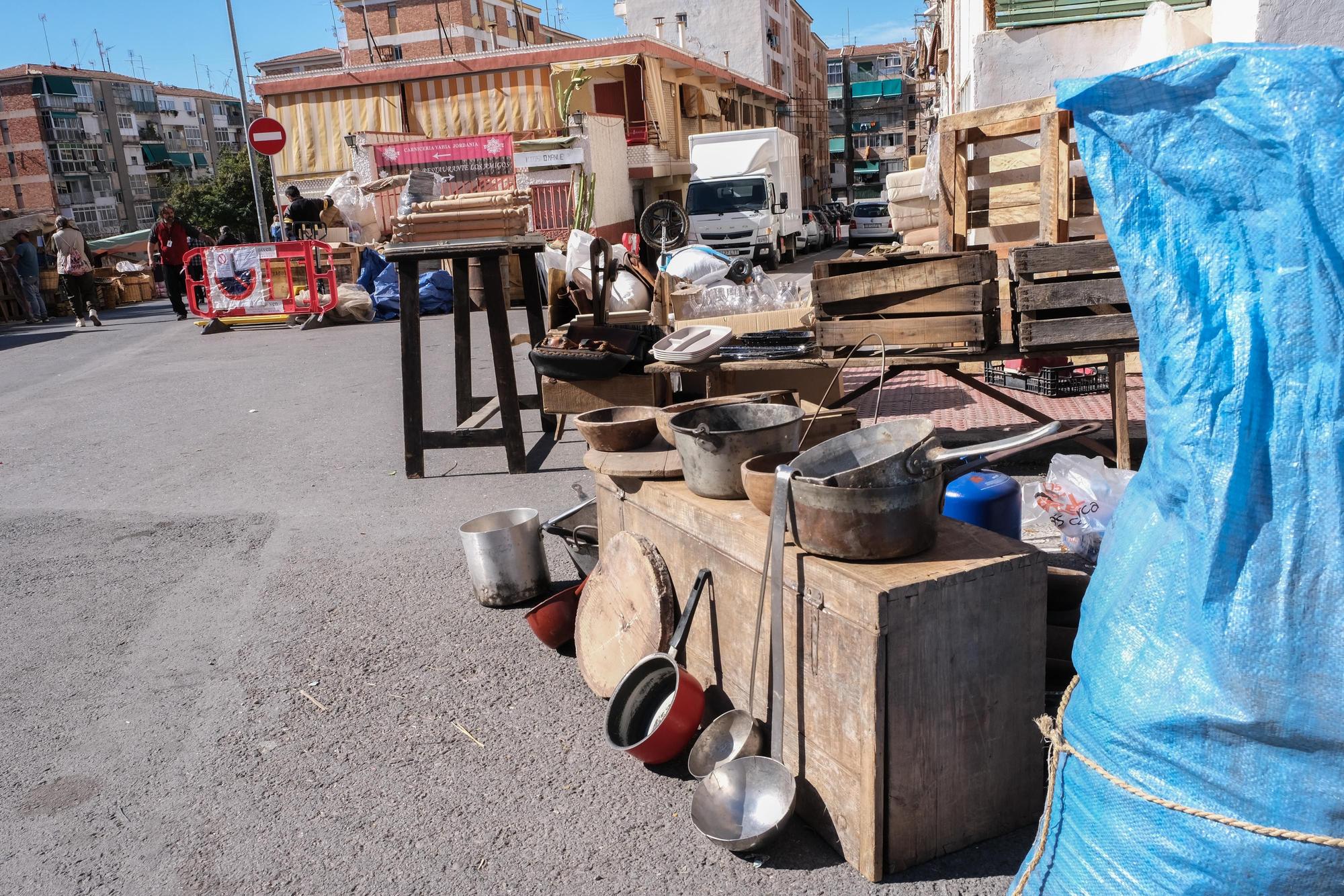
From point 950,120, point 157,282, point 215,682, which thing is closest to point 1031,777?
point 215,682

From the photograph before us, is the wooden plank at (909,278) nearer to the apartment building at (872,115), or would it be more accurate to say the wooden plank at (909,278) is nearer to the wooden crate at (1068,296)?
the wooden crate at (1068,296)

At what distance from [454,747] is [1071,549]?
9.63ft

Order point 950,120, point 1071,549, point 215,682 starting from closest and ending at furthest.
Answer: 1. point 215,682
2. point 1071,549
3. point 950,120

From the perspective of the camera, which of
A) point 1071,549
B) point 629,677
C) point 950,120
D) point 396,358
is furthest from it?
point 396,358

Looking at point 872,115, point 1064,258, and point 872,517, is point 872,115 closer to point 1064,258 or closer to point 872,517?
point 1064,258

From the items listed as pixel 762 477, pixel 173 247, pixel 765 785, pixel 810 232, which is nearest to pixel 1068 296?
pixel 762 477

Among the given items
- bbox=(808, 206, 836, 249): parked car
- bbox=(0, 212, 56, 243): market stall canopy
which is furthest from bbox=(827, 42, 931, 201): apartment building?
bbox=(0, 212, 56, 243): market stall canopy

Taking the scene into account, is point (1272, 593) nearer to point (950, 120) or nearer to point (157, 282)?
point (950, 120)

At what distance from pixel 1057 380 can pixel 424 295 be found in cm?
1169

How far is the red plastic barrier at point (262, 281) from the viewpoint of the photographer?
16.6 meters

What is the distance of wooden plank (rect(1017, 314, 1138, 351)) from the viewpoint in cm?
560

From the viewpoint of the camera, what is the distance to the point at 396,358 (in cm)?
1262

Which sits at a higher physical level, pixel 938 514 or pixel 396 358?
pixel 938 514

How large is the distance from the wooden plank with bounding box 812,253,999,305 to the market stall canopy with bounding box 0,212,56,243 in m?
21.9
